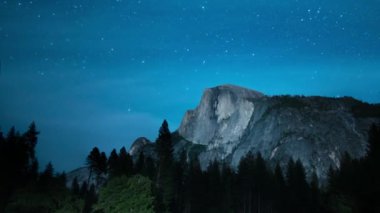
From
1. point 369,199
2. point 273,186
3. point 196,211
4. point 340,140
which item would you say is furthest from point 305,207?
point 340,140

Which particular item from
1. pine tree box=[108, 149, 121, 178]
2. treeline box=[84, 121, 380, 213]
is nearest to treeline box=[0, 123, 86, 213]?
pine tree box=[108, 149, 121, 178]

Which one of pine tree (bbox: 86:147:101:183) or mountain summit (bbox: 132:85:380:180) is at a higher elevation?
mountain summit (bbox: 132:85:380:180)

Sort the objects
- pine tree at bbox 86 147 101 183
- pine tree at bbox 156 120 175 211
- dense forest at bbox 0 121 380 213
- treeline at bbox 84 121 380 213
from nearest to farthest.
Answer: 1. dense forest at bbox 0 121 380 213
2. pine tree at bbox 156 120 175 211
3. treeline at bbox 84 121 380 213
4. pine tree at bbox 86 147 101 183

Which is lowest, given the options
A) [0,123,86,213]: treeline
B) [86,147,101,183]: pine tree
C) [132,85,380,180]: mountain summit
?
[0,123,86,213]: treeline

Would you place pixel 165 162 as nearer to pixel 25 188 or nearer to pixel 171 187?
pixel 171 187

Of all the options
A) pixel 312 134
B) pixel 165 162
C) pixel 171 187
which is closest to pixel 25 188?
pixel 165 162

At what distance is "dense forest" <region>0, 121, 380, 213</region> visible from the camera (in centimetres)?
3569

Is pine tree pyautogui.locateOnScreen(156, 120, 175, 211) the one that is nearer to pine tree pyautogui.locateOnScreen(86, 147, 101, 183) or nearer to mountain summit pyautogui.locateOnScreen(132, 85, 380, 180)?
pine tree pyautogui.locateOnScreen(86, 147, 101, 183)

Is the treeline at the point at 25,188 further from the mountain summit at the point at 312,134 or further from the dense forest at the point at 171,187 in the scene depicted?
the mountain summit at the point at 312,134

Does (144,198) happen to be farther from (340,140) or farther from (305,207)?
(340,140)

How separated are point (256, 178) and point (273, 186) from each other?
4.22 meters

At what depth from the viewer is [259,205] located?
236 feet

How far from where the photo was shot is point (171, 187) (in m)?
67.4

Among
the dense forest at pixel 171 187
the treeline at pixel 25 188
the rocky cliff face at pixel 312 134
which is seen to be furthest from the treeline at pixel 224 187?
the rocky cliff face at pixel 312 134
